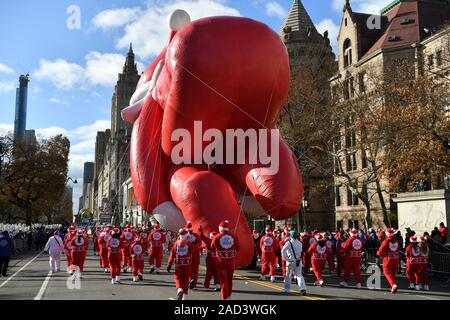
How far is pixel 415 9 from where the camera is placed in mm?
39000

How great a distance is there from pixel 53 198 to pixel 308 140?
2639cm

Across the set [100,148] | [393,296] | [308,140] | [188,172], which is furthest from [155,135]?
[100,148]

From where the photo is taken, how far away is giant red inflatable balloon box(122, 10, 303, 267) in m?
12.3

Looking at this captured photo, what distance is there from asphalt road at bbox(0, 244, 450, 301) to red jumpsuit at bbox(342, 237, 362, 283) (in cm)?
56

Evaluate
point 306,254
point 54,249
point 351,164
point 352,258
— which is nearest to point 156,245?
point 54,249

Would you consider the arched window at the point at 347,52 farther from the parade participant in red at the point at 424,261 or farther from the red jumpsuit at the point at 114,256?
the red jumpsuit at the point at 114,256

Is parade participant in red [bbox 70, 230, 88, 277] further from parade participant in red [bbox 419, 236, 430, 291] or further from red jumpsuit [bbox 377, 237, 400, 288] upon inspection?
parade participant in red [bbox 419, 236, 430, 291]

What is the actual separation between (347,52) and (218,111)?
32.4m

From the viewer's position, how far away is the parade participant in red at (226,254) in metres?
9.83

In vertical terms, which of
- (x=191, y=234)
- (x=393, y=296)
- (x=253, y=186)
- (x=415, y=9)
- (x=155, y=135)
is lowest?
(x=393, y=296)

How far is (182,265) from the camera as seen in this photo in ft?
32.9

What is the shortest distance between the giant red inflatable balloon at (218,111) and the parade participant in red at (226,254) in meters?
1.80

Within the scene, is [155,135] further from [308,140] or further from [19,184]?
[19,184]

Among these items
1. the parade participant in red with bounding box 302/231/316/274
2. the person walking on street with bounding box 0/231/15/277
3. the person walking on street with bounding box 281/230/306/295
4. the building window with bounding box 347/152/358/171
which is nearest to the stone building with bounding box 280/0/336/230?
the building window with bounding box 347/152/358/171
